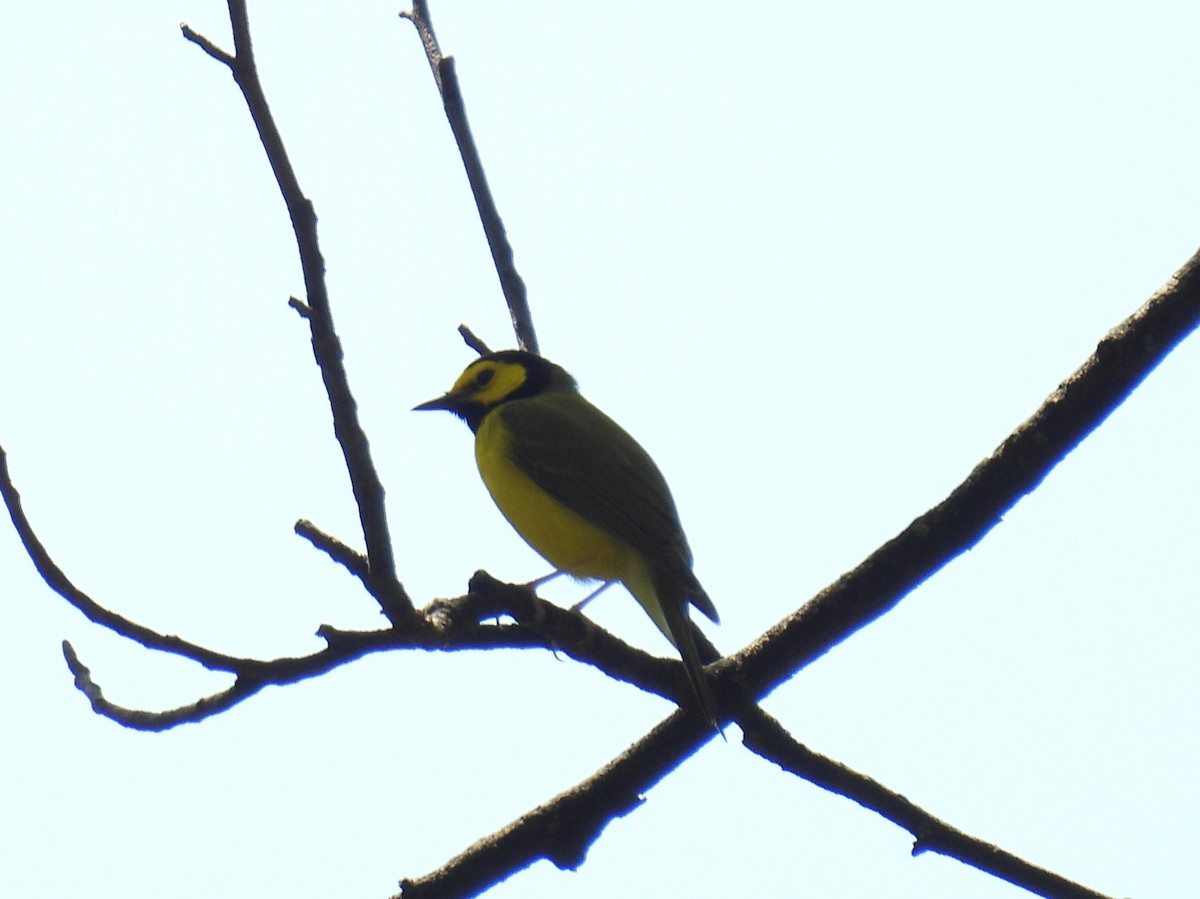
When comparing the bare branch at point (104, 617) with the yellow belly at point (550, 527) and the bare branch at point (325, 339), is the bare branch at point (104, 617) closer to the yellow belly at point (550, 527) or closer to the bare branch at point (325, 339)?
the bare branch at point (325, 339)

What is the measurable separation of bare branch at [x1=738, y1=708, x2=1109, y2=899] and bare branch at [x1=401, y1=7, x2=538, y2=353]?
2494mm

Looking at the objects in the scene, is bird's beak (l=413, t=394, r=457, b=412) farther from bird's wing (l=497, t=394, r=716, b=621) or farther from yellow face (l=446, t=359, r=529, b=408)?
A: bird's wing (l=497, t=394, r=716, b=621)

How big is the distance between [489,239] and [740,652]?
255 centimetres

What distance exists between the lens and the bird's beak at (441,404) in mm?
7738

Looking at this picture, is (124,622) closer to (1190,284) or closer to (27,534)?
(27,534)

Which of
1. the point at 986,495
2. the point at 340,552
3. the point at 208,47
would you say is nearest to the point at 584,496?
the point at 986,495

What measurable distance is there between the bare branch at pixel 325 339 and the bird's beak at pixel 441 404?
456 cm

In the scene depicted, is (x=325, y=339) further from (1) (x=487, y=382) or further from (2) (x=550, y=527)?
(1) (x=487, y=382)

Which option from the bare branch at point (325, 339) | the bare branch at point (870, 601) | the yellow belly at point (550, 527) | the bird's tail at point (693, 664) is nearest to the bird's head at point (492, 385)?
the yellow belly at point (550, 527)

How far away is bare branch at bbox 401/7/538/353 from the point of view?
19.6ft

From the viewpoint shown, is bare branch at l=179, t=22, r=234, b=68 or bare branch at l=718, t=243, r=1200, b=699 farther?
bare branch at l=718, t=243, r=1200, b=699

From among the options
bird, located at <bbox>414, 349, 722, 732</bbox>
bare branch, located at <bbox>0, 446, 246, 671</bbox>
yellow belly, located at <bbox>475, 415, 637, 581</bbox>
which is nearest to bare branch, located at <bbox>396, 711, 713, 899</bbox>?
bird, located at <bbox>414, 349, 722, 732</bbox>

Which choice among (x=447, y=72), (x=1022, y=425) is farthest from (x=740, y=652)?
(x=447, y=72)

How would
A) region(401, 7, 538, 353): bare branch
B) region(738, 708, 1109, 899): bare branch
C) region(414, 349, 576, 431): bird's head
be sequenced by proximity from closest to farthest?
region(738, 708, 1109, 899): bare branch
region(401, 7, 538, 353): bare branch
region(414, 349, 576, 431): bird's head
